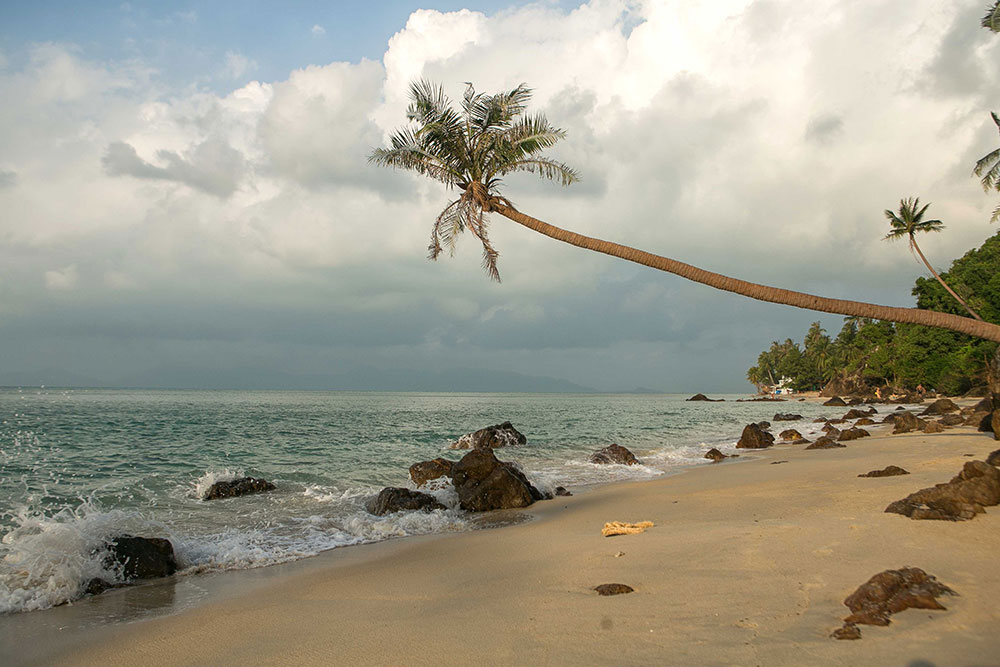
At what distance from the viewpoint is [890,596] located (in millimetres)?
4562

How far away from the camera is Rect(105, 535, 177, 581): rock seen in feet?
25.5

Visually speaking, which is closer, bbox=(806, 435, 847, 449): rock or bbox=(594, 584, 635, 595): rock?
bbox=(594, 584, 635, 595): rock

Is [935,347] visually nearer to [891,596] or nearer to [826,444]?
[826,444]

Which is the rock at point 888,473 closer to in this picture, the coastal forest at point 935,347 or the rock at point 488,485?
the rock at point 488,485

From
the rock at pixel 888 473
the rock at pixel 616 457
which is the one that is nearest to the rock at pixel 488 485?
the rock at pixel 888 473

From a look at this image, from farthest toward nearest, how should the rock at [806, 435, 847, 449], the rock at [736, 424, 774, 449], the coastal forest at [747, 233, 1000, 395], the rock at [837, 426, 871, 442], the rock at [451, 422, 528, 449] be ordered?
the coastal forest at [747, 233, 1000, 395]
the rock at [451, 422, 528, 449]
the rock at [736, 424, 774, 449]
the rock at [837, 426, 871, 442]
the rock at [806, 435, 847, 449]

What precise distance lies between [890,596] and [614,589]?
7.51ft

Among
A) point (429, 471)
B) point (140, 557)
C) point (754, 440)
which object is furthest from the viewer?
point (754, 440)

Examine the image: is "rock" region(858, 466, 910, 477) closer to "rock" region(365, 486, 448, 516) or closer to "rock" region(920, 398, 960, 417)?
"rock" region(365, 486, 448, 516)

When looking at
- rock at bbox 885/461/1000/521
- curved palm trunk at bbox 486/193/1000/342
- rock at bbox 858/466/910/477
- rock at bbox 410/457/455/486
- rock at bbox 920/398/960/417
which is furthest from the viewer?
rock at bbox 920/398/960/417

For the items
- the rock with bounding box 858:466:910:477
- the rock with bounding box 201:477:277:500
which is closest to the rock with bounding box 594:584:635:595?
the rock with bounding box 858:466:910:477

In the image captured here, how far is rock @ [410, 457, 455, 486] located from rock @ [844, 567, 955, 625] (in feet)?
38.1

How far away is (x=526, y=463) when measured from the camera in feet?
72.6

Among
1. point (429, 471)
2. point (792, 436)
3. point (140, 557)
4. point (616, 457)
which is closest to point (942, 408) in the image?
point (792, 436)
